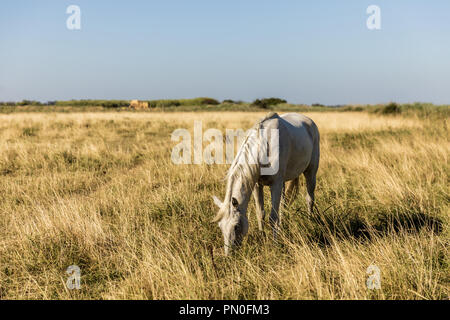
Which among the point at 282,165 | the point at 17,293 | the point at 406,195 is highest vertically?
the point at 282,165

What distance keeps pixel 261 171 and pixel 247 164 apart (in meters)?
0.32

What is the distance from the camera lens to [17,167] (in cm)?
779

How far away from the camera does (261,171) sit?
3.37m

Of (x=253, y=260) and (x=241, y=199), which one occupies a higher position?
(x=241, y=199)

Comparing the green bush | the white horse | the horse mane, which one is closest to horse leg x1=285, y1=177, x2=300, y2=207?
the white horse

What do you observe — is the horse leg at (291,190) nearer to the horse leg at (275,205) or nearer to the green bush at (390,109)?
the horse leg at (275,205)

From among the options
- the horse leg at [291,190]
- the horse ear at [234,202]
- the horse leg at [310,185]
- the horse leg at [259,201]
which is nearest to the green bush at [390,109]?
the horse leg at [310,185]

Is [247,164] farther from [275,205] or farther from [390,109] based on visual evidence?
[390,109]

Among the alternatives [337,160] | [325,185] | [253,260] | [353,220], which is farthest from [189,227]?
[337,160]

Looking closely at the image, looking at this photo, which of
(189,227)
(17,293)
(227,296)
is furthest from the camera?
(189,227)

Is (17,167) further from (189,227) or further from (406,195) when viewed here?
(406,195)

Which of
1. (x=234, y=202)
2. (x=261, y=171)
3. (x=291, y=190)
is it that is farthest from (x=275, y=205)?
(x=291, y=190)

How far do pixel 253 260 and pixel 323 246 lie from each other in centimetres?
96
